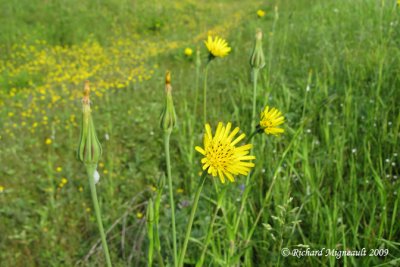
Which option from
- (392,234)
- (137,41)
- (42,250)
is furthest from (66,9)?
(392,234)

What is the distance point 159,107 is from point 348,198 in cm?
197

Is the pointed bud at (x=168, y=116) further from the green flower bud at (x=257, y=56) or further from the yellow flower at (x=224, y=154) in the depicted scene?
the green flower bud at (x=257, y=56)

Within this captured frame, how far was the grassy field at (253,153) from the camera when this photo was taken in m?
1.28

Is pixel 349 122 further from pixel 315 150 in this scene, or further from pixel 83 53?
pixel 83 53

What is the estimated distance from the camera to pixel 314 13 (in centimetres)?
416

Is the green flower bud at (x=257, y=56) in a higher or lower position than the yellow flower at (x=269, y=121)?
higher

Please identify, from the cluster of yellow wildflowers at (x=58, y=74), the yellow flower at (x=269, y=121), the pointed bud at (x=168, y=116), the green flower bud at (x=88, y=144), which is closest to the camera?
the green flower bud at (x=88, y=144)

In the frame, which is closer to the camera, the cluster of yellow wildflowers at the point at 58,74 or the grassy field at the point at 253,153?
the grassy field at the point at 253,153

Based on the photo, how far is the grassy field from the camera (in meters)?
1.28

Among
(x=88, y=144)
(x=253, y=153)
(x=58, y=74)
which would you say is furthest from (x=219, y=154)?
(x=58, y=74)

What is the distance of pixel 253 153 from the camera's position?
165 cm

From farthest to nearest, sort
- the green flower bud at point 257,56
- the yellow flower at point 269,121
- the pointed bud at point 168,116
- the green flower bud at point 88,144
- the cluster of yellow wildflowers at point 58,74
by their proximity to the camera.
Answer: the cluster of yellow wildflowers at point 58,74 < the green flower bud at point 257,56 < the yellow flower at point 269,121 < the pointed bud at point 168,116 < the green flower bud at point 88,144

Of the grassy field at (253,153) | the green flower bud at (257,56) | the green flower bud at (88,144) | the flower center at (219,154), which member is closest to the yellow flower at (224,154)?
the flower center at (219,154)

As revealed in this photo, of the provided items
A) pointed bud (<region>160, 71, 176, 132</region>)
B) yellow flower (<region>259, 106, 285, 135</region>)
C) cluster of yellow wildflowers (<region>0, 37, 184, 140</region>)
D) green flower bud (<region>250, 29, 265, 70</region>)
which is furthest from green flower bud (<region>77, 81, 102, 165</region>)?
cluster of yellow wildflowers (<region>0, 37, 184, 140</region>)
